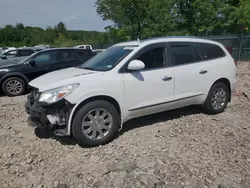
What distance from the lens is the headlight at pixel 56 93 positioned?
11.4 feet

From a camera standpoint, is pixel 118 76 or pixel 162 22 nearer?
pixel 118 76

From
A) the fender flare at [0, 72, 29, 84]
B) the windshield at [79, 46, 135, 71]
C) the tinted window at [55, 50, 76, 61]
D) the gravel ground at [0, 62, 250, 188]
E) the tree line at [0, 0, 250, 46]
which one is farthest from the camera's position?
the tree line at [0, 0, 250, 46]

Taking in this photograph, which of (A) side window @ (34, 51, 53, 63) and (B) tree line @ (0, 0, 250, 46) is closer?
(A) side window @ (34, 51, 53, 63)

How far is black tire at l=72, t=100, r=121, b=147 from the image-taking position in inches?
139

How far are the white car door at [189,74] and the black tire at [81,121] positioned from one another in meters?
1.34

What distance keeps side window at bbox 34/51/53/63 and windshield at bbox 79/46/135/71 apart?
3.98 metres

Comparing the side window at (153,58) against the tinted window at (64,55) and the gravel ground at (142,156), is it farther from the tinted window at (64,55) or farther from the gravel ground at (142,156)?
the tinted window at (64,55)

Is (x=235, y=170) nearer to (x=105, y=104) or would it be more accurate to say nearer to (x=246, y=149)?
(x=246, y=149)

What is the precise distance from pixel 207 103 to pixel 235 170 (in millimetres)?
2072

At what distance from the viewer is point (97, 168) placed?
10.5ft

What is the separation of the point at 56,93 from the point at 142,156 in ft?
5.22

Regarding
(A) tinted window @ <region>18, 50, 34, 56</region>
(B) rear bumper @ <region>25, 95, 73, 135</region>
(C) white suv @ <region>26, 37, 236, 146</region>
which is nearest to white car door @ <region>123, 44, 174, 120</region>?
(C) white suv @ <region>26, 37, 236, 146</region>

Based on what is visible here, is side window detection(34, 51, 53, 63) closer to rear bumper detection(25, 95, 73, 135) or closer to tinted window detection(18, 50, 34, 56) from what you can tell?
rear bumper detection(25, 95, 73, 135)

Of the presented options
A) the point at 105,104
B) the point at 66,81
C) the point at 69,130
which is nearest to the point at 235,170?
the point at 105,104
